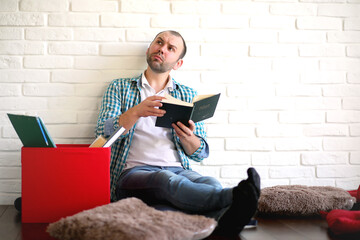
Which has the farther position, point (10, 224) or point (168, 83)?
point (168, 83)

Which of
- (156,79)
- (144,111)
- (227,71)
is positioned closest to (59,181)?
(144,111)

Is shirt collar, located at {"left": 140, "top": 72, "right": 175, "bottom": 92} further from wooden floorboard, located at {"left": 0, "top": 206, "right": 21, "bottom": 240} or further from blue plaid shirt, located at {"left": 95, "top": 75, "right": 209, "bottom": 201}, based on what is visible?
wooden floorboard, located at {"left": 0, "top": 206, "right": 21, "bottom": 240}

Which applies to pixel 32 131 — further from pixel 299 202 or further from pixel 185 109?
pixel 299 202

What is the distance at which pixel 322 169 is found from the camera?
256 centimetres

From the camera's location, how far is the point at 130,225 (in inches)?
57.0

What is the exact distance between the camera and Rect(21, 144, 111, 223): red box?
5.98ft

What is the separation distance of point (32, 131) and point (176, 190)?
77 centimetres

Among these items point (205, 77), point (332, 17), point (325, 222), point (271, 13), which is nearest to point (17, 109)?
point (205, 77)

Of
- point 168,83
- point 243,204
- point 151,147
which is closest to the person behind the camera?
point 243,204

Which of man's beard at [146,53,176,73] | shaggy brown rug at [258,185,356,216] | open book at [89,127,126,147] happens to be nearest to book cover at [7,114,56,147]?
open book at [89,127,126,147]

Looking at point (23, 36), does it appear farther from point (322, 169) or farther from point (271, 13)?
point (322, 169)

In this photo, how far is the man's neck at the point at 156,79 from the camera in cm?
235

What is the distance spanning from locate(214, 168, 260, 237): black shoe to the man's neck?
3.28 ft

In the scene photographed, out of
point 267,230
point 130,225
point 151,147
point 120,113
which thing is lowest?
point 267,230
